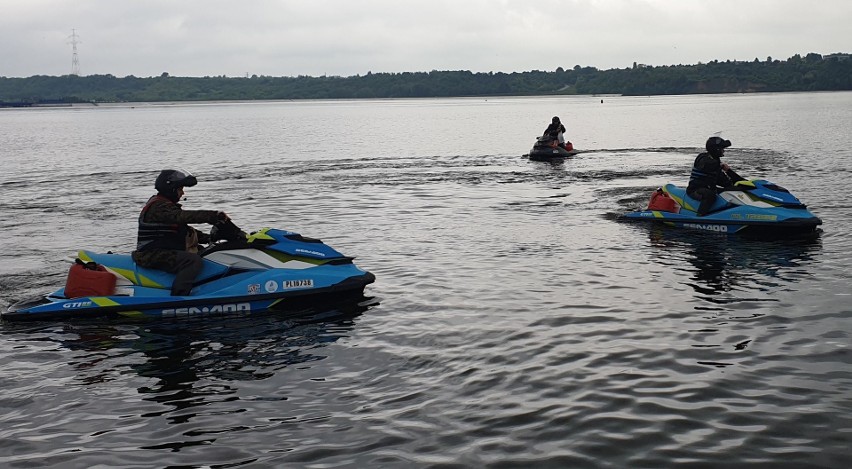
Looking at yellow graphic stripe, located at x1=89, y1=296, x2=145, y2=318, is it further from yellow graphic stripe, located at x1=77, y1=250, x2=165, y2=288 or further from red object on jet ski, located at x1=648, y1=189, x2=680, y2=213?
red object on jet ski, located at x1=648, y1=189, x2=680, y2=213

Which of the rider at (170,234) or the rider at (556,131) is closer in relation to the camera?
the rider at (170,234)

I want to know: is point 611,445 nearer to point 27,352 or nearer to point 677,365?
point 677,365

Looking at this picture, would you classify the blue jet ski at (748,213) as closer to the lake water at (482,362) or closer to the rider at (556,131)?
the lake water at (482,362)

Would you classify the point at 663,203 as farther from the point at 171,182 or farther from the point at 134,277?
the point at 134,277

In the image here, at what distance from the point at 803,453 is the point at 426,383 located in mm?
3952

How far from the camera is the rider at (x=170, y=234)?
1198cm

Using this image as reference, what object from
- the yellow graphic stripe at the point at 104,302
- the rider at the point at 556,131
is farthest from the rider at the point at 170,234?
the rider at the point at 556,131

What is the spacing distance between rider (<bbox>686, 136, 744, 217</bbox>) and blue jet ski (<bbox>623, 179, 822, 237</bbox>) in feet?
0.57

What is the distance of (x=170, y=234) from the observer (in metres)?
12.1

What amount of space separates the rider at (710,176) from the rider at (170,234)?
1152 centimetres

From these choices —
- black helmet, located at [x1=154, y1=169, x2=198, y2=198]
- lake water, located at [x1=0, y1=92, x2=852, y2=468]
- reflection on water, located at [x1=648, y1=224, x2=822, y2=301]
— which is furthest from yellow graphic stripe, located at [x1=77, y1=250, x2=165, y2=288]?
reflection on water, located at [x1=648, y1=224, x2=822, y2=301]

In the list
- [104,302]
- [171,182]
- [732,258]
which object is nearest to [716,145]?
[732,258]

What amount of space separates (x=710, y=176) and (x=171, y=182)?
40.9 ft

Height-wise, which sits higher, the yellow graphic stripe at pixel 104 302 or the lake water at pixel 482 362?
the yellow graphic stripe at pixel 104 302
